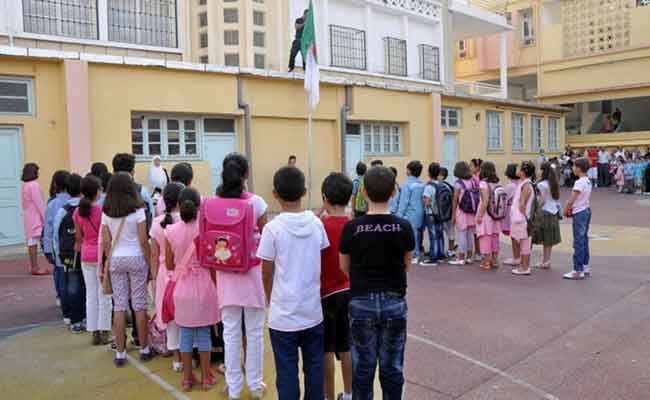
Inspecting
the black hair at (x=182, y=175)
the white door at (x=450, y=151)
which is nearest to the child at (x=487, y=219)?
the black hair at (x=182, y=175)

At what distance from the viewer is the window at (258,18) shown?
1773 cm

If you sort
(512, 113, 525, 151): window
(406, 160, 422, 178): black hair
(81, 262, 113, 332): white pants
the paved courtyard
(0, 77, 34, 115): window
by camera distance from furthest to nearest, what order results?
(512, 113, 525, 151): window, (0, 77, 34, 115): window, (406, 160, 422, 178): black hair, (81, 262, 113, 332): white pants, the paved courtyard

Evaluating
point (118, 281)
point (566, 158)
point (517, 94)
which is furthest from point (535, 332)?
point (517, 94)

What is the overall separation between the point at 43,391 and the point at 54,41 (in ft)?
36.3

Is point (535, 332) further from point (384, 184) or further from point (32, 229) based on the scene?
point (32, 229)

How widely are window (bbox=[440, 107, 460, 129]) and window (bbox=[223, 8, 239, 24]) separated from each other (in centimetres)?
809

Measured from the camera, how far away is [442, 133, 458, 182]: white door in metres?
21.0

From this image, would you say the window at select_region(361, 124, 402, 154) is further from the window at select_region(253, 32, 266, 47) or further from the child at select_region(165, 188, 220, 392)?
the child at select_region(165, 188, 220, 392)

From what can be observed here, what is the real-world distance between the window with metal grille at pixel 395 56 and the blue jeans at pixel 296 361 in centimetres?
1830

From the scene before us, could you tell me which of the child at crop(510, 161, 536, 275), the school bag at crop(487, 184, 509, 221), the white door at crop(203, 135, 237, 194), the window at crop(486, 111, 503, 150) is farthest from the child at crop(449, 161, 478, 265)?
the window at crop(486, 111, 503, 150)

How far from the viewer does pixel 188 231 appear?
4.35m

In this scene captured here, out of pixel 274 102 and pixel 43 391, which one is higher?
pixel 274 102

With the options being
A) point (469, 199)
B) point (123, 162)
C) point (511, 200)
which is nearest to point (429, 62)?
point (469, 199)

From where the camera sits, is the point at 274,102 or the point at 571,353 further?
the point at 274,102
